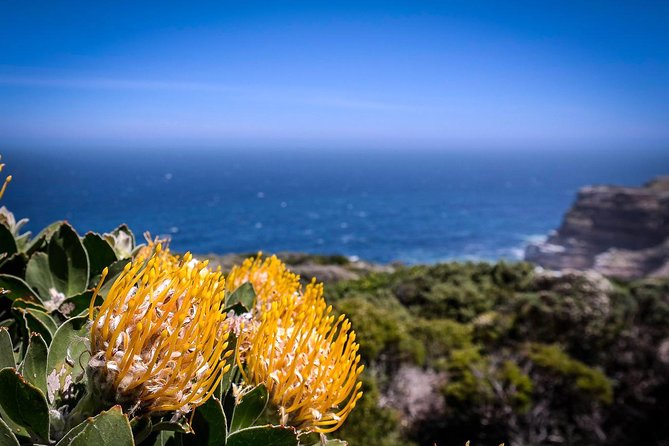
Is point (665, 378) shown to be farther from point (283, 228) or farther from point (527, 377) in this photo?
point (283, 228)

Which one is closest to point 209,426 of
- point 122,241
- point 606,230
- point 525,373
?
point 122,241

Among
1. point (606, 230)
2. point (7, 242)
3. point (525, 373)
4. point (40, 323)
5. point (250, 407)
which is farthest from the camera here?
point (606, 230)

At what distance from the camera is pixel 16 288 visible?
127 centimetres

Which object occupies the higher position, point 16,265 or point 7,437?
point 16,265

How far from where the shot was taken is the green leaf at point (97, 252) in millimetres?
1431

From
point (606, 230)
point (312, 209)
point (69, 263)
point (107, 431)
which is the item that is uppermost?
point (69, 263)

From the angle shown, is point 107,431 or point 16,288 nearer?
point 107,431

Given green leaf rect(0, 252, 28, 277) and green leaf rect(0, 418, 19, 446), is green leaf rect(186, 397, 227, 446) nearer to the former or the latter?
green leaf rect(0, 418, 19, 446)

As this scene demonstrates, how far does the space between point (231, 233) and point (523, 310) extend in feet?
272

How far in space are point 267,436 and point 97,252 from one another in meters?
0.92

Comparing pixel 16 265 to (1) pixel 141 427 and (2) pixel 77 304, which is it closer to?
(2) pixel 77 304

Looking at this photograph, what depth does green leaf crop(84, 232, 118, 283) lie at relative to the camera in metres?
1.43

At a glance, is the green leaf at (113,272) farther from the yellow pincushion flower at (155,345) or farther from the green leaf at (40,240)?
the yellow pincushion flower at (155,345)

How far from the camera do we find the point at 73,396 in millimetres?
902
